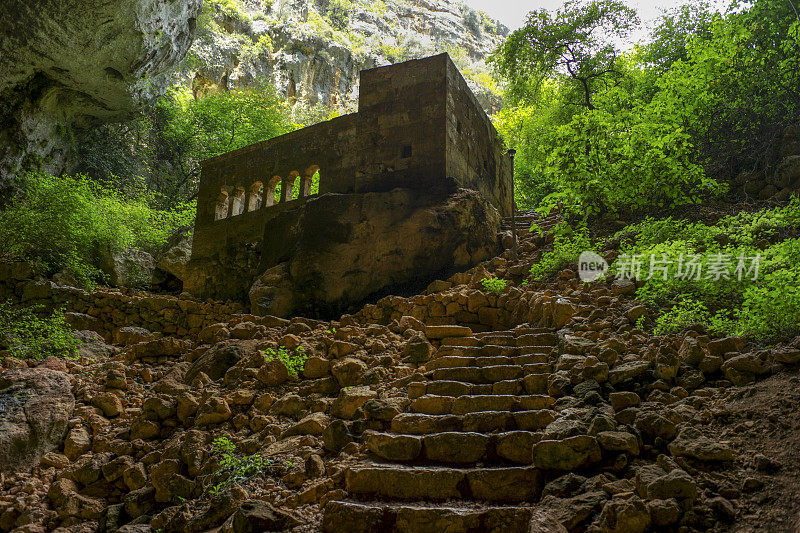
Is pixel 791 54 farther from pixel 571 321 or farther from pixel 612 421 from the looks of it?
pixel 612 421

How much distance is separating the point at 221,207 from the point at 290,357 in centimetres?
1018

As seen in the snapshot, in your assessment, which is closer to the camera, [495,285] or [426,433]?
[426,433]

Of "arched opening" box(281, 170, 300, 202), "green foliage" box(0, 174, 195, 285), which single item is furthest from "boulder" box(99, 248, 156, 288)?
"arched opening" box(281, 170, 300, 202)

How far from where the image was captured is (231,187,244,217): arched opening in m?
13.8

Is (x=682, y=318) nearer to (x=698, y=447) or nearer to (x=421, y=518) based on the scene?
(x=698, y=447)

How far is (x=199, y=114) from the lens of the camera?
23.2 meters

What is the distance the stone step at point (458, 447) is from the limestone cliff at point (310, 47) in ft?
93.7

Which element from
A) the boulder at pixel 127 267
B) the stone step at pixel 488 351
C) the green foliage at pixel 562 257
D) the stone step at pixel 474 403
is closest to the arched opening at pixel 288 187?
the boulder at pixel 127 267

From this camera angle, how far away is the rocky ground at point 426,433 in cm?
263

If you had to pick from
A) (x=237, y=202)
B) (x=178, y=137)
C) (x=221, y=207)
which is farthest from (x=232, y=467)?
(x=178, y=137)

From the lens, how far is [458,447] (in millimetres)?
3506

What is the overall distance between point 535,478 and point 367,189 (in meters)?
9.07

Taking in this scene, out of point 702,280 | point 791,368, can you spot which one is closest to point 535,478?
point 791,368

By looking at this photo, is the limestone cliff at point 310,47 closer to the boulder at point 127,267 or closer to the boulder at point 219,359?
the boulder at point 127,267
